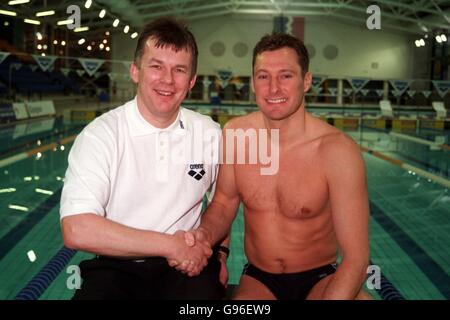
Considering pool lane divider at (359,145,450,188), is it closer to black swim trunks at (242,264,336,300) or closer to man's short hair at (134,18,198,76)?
black swim trunks at (242,264,336,300)

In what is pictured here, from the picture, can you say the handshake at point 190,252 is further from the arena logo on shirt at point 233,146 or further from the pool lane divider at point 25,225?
the pool lane divider at point 25,225

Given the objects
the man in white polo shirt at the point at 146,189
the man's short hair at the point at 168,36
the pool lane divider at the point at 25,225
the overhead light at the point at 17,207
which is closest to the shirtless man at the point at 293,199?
the man in white polo shirt at the point at 146,189

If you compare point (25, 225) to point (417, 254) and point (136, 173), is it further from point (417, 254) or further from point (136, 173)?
point (417, 254)

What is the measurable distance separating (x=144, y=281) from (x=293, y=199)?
2.40 ft

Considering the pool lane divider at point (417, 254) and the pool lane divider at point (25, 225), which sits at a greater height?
the pool lane divider at point (25, 225)

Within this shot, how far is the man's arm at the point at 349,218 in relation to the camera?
1.81 metres

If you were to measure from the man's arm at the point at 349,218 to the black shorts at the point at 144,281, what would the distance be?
1.56 ft

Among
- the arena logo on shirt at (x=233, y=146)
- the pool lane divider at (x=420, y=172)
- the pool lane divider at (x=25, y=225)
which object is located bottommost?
the pool lane divider at (x=25, y=225)

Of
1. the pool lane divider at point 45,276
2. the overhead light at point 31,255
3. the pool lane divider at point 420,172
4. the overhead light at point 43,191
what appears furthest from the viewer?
the pool lane divider at point 420,172

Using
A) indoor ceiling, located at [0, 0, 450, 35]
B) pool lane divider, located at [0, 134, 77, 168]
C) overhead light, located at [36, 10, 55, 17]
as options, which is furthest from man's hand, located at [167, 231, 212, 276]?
overhead light, located at [36, 10, 55, 17]

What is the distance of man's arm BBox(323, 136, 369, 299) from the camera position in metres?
1.81

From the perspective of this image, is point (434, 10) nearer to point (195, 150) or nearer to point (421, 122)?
point (421, 122)

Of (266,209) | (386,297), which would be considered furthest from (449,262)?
(266,209)

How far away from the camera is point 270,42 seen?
2.00 m
